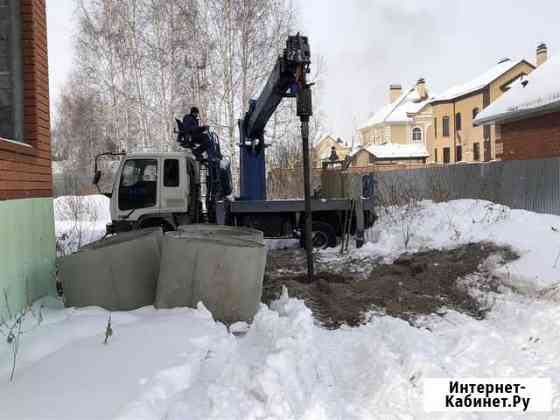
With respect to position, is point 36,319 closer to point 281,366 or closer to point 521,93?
point 281,366

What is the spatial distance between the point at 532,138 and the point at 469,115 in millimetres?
29422

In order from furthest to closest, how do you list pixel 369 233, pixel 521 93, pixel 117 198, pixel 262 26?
1. pixel 262 26
2. pixel 521 93
3. pixel 369 233
4. pixel 117 198

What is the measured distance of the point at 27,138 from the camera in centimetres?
648

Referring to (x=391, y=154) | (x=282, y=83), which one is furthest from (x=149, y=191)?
(x=391, y=154)

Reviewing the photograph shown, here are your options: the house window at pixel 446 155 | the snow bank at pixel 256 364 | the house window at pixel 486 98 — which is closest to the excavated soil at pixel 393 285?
the snow bank at pixel 256 364

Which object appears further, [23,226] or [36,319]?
[23,226]

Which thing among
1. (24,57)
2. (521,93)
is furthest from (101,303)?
(521,93)

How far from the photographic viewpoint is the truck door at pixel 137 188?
10844mm

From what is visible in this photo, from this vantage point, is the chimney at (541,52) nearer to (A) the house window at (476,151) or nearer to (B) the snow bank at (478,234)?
(A) the house window at (476,151)

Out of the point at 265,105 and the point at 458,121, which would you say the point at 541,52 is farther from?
the point at 265,105

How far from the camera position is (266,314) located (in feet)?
18.6

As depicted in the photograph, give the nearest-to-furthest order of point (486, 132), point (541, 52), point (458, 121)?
point (541, 52)
point (486, 132)
point (458, 121)

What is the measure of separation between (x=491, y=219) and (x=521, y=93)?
7.86 meters

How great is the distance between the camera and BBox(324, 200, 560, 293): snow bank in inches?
292
